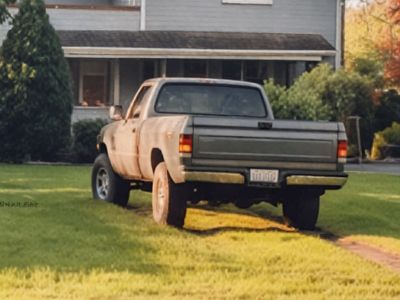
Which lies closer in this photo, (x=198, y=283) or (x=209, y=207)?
(x=198, y=283)

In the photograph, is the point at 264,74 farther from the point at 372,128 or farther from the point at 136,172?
the point at 136,172

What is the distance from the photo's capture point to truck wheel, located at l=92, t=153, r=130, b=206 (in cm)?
1573

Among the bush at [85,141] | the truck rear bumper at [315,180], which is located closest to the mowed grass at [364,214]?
the truck rear bumper at [315,180]

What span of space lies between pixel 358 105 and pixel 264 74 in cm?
371

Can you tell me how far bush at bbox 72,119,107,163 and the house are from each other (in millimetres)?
2996

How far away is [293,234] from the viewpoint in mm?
12805

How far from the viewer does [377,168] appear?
28.8 meters

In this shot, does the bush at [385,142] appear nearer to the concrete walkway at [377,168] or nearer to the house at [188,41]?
the concrete walkway at [377,168]

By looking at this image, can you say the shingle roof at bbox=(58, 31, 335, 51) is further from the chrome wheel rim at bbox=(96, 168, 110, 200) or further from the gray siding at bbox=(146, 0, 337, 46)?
the chrome wheel rim at bbox=(96, 168, 110, 200)

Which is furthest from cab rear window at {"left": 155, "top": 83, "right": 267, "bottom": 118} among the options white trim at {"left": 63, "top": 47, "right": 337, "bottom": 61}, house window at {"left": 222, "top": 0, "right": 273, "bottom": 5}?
house window at {"left": 222, "top": 0, "right": 273, "bottom": 5}

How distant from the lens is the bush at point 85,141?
2829cm

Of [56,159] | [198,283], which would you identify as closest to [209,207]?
[198,283]

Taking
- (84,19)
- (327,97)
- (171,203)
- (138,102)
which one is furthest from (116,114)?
(84,19)

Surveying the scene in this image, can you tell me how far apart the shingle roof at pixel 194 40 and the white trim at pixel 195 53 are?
7.3 inches
